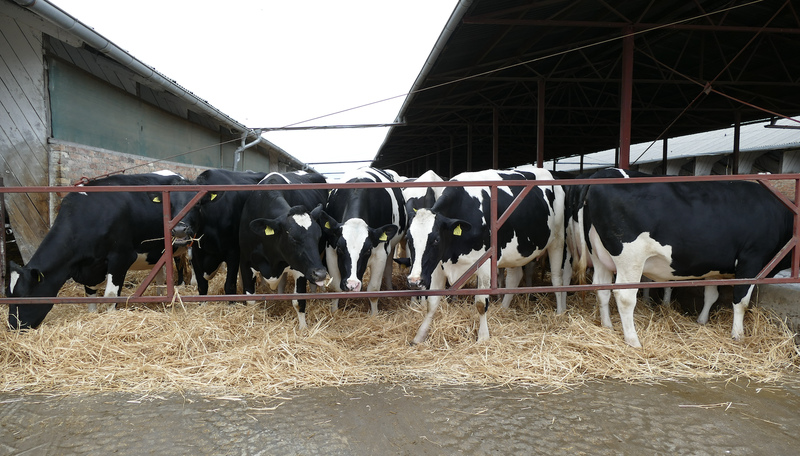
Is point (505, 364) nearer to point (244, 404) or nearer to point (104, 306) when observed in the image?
point (244, 404)

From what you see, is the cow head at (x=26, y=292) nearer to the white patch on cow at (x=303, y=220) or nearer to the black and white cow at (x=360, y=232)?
the white patch on cow at (x=303, y=220)

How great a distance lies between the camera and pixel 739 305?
14.5 feet

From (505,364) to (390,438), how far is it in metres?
1.49

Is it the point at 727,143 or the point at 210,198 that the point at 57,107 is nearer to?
the point at 210,198

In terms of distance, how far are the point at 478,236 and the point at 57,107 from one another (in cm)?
654

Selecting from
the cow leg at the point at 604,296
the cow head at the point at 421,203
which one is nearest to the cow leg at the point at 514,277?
the cow leg at the point at 604,296

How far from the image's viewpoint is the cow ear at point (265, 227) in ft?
15.0

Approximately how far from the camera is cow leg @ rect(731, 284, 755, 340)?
4406 mm

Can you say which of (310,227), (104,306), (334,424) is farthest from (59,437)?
(104,306)

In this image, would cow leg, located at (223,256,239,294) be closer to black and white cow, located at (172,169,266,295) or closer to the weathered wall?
black and white cow, located at (172,169,266,295)

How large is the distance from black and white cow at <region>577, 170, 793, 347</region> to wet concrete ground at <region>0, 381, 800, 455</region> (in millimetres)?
1108

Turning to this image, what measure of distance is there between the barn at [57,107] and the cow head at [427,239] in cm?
503

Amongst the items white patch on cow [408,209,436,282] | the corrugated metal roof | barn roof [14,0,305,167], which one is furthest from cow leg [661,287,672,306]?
the corrugated metal roof

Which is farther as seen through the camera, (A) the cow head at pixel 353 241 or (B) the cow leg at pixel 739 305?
(A) the cow head at pixel 353 241
